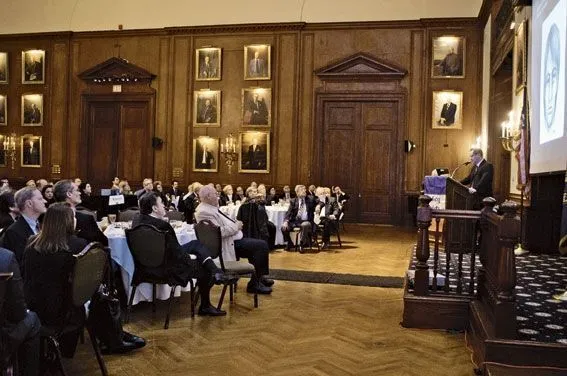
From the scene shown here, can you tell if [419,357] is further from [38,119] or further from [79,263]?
[38,119]

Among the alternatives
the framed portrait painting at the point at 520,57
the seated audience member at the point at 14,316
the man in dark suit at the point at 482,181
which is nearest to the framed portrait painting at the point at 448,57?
the framed portrait painting at the point at 520,57

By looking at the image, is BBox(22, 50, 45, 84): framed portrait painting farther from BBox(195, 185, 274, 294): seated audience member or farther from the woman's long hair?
the woman's long hair

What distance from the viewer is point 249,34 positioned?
16219mm

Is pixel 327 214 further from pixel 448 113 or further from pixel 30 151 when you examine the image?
pixel 30 151

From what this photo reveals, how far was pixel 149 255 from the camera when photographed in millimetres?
5500

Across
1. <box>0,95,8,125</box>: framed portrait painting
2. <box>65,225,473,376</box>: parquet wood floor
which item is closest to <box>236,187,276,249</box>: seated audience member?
<box>65,225,473,376</box>: parquet wood floor

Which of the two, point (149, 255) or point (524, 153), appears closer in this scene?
point (149, 255)

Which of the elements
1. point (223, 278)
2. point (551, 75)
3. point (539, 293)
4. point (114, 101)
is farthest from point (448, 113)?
point (223, 278)

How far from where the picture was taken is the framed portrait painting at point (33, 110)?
57.7ft

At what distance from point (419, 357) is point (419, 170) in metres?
10.9

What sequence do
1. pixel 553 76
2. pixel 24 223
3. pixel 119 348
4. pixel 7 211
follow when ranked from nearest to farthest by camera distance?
pixel 24 223 → pixel 119 348 → pixel 7 211 → pixel 553 76

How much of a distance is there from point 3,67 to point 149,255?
15035 millimetres

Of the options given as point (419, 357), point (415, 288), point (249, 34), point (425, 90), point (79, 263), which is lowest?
point (419, 357)

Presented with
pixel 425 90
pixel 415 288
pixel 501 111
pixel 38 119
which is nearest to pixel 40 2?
pixel 38 119
